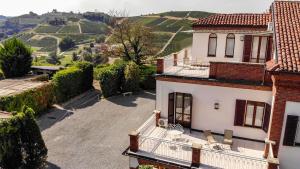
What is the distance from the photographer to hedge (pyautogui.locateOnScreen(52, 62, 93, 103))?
27.3 m

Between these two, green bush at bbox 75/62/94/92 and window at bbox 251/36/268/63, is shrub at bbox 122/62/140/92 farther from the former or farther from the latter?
window at bbox 251/36/268/63

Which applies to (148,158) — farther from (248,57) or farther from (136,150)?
(248,57)

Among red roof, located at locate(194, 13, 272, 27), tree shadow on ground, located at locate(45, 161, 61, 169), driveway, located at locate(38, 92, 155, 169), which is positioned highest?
red roof, located at locate(194, 13, 272, 27)

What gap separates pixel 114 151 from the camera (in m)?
18.7

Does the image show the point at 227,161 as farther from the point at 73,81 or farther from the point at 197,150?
the point at 73,81

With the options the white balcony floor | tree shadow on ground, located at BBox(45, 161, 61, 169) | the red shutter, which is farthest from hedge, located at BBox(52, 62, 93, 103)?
the red shutter

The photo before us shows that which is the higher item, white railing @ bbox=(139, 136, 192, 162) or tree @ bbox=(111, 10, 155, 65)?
tree @ bbox=(111, 10, 155, 65)

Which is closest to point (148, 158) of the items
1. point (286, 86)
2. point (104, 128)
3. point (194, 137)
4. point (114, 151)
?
point (194, 137)

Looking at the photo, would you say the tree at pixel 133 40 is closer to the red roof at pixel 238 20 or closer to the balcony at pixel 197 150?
the red roof at pixel 238 20

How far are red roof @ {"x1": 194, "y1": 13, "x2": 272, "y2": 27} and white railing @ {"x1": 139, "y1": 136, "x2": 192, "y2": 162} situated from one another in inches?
377

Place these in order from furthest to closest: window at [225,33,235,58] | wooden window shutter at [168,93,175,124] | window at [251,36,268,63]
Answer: window at [225,33,235,58] < window at [251,36,268,63] < wooden window shutter at [168,93,175,124]

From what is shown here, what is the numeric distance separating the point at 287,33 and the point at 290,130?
470 centimetres

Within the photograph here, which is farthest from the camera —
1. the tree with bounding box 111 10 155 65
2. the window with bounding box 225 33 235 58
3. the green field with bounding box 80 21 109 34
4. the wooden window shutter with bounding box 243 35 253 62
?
the green field with bounding box 80 21 109 34

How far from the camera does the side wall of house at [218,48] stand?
61.5 ft
